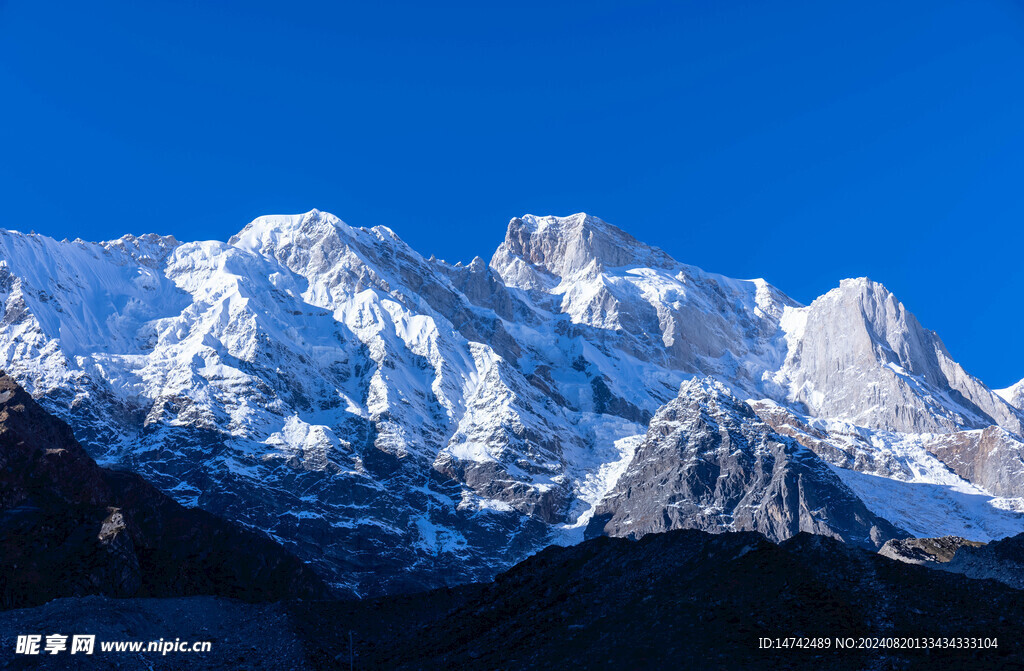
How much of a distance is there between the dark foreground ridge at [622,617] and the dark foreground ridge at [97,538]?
24.9 metres

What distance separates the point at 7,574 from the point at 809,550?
84920 mm

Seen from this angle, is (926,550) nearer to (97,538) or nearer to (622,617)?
(622,617)

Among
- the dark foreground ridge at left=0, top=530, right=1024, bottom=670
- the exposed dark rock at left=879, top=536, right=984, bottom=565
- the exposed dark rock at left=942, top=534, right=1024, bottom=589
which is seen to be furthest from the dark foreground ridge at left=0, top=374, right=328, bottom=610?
the exposed dark rock at left=942, top=534, right=1024, bottom=589

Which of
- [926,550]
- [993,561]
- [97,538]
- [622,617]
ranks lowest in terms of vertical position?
[622,617]

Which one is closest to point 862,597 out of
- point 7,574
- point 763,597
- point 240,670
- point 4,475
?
point 763,597

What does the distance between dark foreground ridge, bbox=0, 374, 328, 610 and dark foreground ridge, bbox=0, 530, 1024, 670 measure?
81.7ft

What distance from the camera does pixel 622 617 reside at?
77.4 metres

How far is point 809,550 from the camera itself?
76375 mm

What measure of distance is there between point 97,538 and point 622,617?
243 ft

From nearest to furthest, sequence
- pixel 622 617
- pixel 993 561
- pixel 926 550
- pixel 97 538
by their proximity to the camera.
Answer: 1. pixel 622 617
2. pixel 993 561
3. pixel 926 550
4. pixel 97 538

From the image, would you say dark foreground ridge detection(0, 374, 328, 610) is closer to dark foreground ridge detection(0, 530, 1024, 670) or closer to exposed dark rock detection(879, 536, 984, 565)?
dark foreground ridge detection(0, 530, 1024, 670)

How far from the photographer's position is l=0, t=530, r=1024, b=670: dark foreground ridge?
214 ft

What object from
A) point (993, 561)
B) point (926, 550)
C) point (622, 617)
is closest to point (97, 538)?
point (622, 617)

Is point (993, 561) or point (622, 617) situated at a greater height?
point (993, 561)
